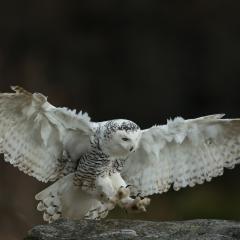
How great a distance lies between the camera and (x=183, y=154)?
15.6 feet

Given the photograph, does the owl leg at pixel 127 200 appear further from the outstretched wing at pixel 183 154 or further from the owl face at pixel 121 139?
the outstretched wing at pixel 183 154

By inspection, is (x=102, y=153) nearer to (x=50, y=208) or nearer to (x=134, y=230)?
(x=50, y=208)

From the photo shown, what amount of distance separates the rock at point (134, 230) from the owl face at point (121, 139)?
1.24 feet

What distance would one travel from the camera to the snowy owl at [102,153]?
14.5 ft

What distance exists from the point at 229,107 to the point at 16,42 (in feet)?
6.47

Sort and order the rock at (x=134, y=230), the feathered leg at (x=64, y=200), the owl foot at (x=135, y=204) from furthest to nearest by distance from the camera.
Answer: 1. the feathered leg at (x=64, y=200)
2. the owl foot at (x=135, y=204)
3. the rock at (x=134, y=230)

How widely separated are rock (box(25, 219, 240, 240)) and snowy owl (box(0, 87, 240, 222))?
0.27 metres

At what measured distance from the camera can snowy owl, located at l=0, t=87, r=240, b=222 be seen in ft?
14.5

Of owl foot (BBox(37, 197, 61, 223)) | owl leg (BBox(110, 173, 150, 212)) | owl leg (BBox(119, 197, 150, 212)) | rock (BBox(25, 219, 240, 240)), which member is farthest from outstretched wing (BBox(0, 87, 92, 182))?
rock (BBox(25, 219, 240, 240))

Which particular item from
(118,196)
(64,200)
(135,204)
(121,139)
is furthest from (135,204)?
(64,200)

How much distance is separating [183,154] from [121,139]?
492mm

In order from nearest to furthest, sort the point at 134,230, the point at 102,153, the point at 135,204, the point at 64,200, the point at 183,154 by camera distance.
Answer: the point at 134,230 < the point at 135,204 < the point at 102,153 < the point at 64,200 < the point at 183,154

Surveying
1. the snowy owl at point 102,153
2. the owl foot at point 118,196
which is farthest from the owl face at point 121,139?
the owl foot at point 118,196

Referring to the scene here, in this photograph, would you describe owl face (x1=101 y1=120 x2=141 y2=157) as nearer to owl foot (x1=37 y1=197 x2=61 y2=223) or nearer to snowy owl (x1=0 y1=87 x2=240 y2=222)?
snowy owl (x1=0 y1=87 x2=240 y2=222)
